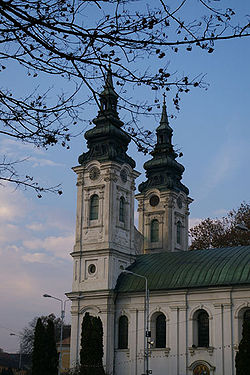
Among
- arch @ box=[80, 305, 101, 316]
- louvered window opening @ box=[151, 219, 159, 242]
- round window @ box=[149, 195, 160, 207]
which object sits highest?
round window @ box=[149, 195, 160, 207]

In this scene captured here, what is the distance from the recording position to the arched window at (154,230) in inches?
2354

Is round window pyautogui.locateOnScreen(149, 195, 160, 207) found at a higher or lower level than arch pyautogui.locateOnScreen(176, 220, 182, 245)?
higher

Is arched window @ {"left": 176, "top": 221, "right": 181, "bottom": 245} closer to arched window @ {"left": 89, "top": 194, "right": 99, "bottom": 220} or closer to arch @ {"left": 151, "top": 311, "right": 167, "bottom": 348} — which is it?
arched window @ {"left": 89, "top": 194, "right": 99, "bottom": 220}

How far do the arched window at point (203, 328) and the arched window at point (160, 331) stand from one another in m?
2.93

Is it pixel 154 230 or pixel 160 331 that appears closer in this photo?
pixel 160 331

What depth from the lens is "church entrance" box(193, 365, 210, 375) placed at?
42.9m

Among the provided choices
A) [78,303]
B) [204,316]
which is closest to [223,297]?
[204,316]

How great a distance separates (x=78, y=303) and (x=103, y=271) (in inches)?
136

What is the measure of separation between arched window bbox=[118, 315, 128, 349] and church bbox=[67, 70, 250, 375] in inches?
3.1

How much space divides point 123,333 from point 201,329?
6.79 meters

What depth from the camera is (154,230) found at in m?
60.2

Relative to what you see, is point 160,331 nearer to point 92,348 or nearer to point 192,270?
point 192,270

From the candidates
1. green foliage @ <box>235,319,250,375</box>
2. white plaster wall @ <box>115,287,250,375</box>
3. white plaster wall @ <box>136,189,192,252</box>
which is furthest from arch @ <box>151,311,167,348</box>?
white plaster wall @ <box>136,189,192,252</box>

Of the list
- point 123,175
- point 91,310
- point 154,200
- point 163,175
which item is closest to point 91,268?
point 91,310
